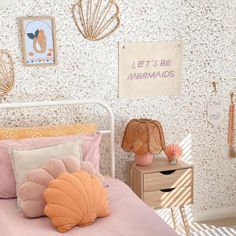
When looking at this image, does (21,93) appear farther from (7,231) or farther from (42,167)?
(7,231)

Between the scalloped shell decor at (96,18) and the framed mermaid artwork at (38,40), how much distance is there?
0.21 m

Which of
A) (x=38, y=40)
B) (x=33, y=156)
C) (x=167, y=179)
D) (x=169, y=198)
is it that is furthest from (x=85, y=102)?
(x=169, y=198)

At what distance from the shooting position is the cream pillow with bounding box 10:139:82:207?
2396 mm

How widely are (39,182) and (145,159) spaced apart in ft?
3.15

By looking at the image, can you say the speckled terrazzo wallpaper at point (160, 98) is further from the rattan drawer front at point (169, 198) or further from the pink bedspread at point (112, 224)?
the pink bedspread at point (112, 224)

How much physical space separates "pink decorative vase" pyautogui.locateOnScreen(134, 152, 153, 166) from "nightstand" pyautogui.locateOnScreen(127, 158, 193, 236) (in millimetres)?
31

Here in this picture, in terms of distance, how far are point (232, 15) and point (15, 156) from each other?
200cm

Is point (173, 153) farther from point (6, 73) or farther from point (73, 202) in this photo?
point (6, 73)

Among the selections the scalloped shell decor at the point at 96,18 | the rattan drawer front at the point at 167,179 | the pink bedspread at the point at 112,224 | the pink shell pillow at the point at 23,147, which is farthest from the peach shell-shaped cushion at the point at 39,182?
the scalloped shell decor at the point at 96,18

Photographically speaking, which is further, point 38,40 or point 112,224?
point 38,40

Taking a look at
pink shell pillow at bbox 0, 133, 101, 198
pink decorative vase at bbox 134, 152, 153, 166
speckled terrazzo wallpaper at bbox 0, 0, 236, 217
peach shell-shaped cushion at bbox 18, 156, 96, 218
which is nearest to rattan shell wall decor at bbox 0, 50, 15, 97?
speckled terrazzo wallpaper at bbox 0, 0, 236, 217

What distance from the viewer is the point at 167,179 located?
116 inches

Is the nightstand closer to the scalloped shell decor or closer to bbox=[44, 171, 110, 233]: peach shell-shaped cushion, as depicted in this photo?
bbox=[44, 171, 110, 233]: peach shell-shaped cushion

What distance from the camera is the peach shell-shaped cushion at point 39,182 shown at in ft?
7.29
